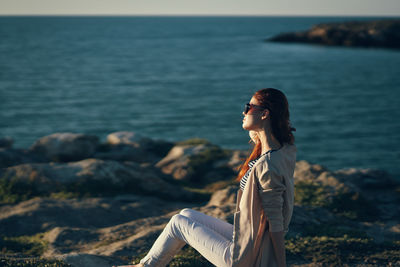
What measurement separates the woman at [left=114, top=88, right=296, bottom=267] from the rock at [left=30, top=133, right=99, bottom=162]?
12423 mm

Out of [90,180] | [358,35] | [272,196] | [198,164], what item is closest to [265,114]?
[272,196]

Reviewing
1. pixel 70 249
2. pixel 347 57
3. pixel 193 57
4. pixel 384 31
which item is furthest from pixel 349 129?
pixel 384 31

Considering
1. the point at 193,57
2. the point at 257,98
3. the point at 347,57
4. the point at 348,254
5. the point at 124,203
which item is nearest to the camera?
the point at 257,98

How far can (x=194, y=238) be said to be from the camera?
421 centimetres

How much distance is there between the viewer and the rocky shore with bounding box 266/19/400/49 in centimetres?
8794

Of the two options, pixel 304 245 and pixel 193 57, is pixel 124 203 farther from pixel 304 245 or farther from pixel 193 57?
pixel 193 57

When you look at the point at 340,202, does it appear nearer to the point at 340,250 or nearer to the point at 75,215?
the point at 340,250

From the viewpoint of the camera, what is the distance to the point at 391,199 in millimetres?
11227

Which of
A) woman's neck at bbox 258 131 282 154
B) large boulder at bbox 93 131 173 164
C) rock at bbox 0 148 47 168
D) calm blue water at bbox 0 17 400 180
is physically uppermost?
woman's neck at bbox 258 131 282 154

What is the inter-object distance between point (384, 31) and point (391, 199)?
88.7 metres

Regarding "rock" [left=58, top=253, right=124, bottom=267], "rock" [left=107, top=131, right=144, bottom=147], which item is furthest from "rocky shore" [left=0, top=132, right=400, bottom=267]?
"rock" [left=107, top=131, right=144, bottom=147]

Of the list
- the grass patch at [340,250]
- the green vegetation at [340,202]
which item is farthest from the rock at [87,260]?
the green vegetation at [340,202]

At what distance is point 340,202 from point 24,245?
7.11 metres

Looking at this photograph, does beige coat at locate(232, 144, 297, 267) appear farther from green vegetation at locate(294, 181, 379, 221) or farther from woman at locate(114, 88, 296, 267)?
green vegetation at locate(294, 181, 379, 221)
